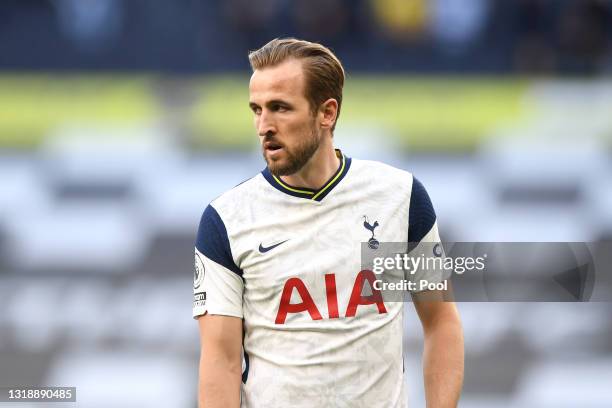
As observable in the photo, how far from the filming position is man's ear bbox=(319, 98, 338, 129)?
3.47 m

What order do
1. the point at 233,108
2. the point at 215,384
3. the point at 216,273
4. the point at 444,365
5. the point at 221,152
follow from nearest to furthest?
1. the point at 215,384
2. the point at 216,273
3. the point at 444,365
4. the point at 221,152
5. the point at 233,108

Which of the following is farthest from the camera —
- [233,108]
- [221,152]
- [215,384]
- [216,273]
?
[233,108]

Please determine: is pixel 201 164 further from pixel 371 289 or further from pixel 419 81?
pixel 371 289

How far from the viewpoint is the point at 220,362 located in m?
3.29

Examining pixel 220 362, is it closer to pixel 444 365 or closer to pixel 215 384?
pixel 215 384

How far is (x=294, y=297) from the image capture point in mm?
3352

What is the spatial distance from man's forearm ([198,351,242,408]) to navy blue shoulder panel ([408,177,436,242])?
75cm

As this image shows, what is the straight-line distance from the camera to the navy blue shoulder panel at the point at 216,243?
11.2 ft

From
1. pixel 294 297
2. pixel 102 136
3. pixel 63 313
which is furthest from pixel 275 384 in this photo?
pixel 102 136

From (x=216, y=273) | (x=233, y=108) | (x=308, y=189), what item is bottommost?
(x=216, y=273)

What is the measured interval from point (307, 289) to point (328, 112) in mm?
591

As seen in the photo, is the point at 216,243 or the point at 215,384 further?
the point at 216,243

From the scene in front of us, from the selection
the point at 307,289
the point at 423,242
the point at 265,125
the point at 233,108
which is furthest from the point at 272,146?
the point at 233,108

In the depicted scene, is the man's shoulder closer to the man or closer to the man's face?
the man
